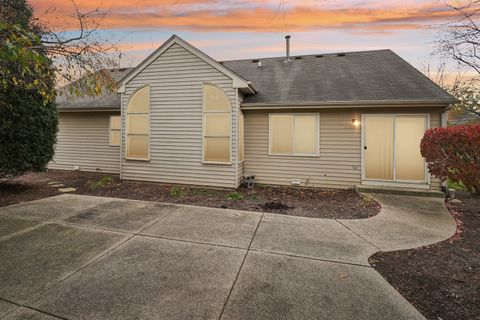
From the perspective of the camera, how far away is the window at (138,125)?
927 centimetres

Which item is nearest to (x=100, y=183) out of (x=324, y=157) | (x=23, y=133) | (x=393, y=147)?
(x=23, y=133)

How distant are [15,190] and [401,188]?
488 inches

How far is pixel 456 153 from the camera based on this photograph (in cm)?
652

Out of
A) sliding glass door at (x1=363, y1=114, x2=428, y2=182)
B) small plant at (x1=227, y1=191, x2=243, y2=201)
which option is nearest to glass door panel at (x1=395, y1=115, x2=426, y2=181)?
sliding glass door at (x1=363, y1=114, x2=428, y2=182)


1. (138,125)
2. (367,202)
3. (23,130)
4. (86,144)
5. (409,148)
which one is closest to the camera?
(367,202)

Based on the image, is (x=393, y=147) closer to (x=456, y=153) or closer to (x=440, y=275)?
(x=456, y=153)

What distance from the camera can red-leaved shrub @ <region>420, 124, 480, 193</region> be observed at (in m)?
6.26

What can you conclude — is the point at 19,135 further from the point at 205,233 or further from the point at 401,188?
the point at 401,188

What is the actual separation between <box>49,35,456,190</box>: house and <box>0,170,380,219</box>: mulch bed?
53cm

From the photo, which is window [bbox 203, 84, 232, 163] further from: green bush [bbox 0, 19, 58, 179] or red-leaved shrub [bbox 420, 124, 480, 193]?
red-leaved shrub [bbox 420, 124, 480, 193]

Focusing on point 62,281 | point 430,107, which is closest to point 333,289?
point 62,281

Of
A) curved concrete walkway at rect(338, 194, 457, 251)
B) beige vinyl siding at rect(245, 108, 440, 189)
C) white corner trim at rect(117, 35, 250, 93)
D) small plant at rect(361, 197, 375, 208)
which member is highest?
white corner trim at rect(117, 35, 250, 93)

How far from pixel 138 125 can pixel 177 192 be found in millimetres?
3332

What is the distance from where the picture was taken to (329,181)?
8.64 meters
